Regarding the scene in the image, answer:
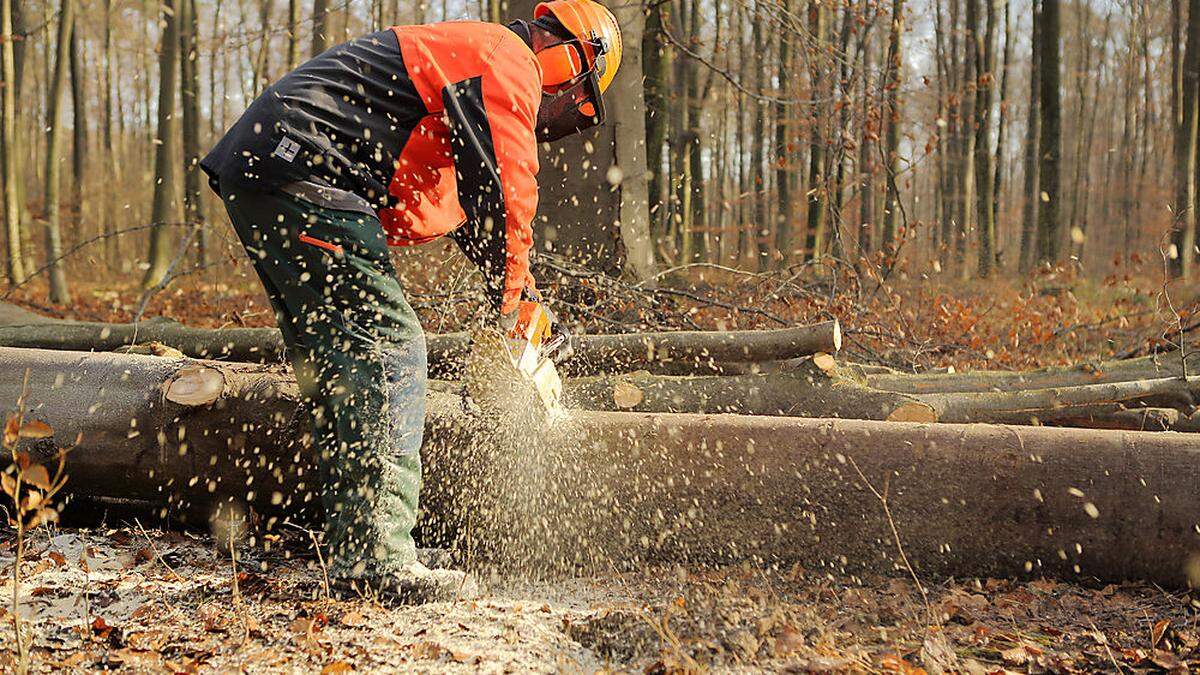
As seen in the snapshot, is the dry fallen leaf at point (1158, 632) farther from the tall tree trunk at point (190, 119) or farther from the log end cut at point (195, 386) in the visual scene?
the tall tree trunk at point (190, 119)

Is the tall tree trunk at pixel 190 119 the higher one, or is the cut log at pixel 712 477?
the tall tree trunk at pixel 190 119

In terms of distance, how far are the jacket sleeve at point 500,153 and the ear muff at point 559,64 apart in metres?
0.20

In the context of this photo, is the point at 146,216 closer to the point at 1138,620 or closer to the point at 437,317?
the point at 437,317

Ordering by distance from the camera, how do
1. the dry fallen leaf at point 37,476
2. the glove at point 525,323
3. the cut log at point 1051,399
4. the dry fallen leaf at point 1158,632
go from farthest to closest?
the cut log at point 1051,399 → the glove at point 525,323 → the dry fallen leaf at point 1158,632 → the dry fallen leaf at point 37,476

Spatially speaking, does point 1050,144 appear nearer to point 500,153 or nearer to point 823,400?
point 823,400

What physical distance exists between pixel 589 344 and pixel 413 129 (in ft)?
4.86

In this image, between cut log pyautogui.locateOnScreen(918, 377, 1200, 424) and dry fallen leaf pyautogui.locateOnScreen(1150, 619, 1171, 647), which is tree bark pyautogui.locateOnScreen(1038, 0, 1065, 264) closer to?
cut log pyautogui.locateOnScreen(918, 377, 1200, 424)

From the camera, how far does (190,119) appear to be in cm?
1316

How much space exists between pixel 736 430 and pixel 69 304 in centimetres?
1143

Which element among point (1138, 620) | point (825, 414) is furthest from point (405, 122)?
point (1138, 620)

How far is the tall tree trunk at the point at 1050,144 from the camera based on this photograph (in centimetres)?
1219

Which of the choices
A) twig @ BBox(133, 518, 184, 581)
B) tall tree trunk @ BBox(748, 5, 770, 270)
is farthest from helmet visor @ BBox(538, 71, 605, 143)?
tall tree trunk @ BBox(748, 5, 770, 270)

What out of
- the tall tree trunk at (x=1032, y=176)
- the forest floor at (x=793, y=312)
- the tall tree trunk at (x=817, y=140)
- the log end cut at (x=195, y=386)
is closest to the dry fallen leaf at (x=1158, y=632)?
the forest floor at (x=793, y=312)

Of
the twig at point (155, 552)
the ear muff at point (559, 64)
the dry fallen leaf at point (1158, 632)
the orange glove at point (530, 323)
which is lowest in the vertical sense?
the dry fallen leaf at point (1158, 632)
